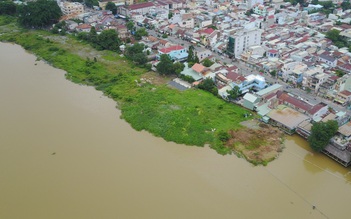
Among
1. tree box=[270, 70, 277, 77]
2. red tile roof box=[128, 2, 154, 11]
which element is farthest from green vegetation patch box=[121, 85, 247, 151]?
red tile roof box=[128, 2, 154, 11]

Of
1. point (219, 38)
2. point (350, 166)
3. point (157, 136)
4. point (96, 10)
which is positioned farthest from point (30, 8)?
point (350, 166)

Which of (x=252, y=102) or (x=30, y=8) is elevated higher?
(x=30, y=8)

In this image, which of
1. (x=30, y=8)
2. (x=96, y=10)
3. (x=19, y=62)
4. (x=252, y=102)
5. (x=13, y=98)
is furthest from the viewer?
(x=96, y=10)

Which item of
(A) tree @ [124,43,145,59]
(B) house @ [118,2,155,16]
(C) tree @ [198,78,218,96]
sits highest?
(B) house @ [118,2,155,16]

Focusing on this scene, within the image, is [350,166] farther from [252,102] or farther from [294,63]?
[294,63]

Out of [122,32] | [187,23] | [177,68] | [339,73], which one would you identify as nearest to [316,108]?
[339,73]

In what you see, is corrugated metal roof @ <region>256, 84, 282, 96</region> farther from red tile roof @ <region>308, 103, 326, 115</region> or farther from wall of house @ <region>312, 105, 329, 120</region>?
wall of house @ <region>312, 105, 329, 120</region>
